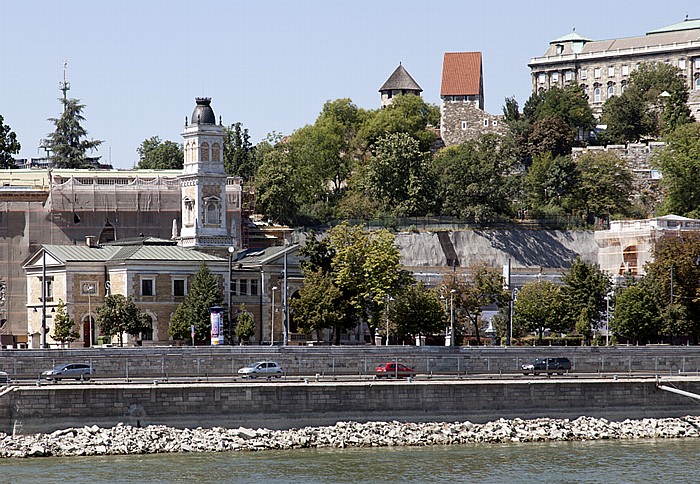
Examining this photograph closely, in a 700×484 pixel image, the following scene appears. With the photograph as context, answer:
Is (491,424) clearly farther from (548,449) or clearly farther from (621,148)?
(621,148)

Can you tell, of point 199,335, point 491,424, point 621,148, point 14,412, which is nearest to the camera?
point 14,412

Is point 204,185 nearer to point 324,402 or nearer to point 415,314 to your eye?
point 415,314

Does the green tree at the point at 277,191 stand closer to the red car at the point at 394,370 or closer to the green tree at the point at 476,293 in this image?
the green tree at the point at 476,293

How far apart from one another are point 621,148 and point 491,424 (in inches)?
3288

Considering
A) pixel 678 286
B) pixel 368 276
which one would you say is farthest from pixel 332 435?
pixel 678 286

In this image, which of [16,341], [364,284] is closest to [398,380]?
[364,284]

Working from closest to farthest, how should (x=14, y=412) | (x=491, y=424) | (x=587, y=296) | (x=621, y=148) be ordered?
(x=14, y=412) < (x=491, y=424) < (x=587, y=296) < (x=621, y=148)

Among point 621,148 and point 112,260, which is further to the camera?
point 621,148

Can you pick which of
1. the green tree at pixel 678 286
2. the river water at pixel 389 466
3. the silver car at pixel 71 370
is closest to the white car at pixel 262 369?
the silver car at pixel 71 370

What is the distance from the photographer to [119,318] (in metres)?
89.7

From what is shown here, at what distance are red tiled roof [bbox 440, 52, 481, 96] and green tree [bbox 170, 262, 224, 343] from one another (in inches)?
2791

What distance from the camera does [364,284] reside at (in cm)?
9225

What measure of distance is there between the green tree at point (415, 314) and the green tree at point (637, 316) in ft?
33.9

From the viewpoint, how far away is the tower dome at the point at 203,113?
328 feet
